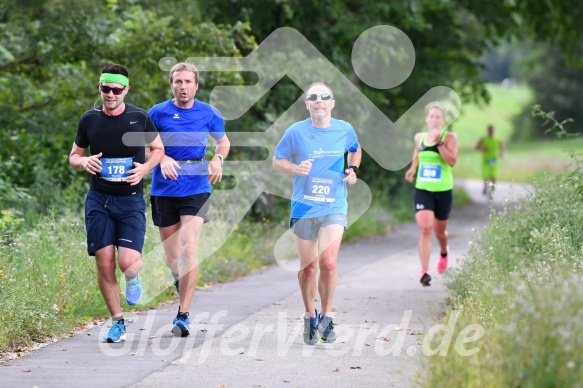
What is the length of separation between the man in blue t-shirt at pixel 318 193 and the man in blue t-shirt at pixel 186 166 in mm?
853

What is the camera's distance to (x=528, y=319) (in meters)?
6.17

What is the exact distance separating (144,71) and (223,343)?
732 centimetres

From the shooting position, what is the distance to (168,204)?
9938mm

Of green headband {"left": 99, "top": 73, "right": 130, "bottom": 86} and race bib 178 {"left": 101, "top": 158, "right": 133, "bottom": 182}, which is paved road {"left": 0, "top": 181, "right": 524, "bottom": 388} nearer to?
race bib 178 {"left": 101, "top": 158, "right": 133, "bottom": 182}

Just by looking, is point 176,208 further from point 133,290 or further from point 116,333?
point 116,333

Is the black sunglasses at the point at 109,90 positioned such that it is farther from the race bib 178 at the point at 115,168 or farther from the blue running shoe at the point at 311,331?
the blue running shoe at the point at 311,331

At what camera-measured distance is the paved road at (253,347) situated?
7582mm

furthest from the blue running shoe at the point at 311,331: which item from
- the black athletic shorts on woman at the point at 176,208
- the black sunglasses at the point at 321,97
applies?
the black sunglasses at the point at 321,97

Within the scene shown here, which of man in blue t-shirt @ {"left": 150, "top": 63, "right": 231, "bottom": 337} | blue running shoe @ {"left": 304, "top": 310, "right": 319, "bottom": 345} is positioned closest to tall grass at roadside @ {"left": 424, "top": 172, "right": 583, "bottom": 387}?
blue running shoe @ {"left": 304, "top": 310, "right": 319, "bottom": 345}

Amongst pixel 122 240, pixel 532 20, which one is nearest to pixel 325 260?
pixel 122 240

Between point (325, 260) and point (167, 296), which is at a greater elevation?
point (325, 260)

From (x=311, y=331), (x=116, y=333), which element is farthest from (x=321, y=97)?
(x=116, y=333)

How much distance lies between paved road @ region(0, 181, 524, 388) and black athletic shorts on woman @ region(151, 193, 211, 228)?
3.14 feet

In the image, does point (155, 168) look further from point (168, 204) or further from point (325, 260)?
point (325, 260)
